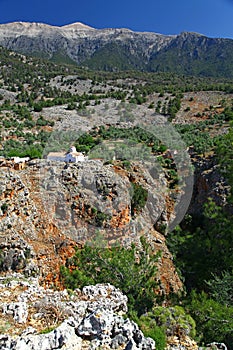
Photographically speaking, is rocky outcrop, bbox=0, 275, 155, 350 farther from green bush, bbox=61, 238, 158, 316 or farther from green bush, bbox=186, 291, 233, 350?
green bush, bbox=186, 291, 233, 350

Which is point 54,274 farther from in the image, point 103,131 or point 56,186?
point 103,131

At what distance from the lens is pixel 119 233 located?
12016 mm

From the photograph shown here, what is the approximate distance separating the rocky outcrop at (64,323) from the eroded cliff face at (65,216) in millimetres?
4224

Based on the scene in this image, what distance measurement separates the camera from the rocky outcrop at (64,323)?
3.38m

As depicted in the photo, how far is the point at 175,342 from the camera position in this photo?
15.1 ft

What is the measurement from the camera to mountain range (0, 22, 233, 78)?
112 m

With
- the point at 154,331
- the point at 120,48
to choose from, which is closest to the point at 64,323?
the point at 154,331

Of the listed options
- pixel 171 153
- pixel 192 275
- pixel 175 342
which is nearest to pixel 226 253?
pixel 192 275

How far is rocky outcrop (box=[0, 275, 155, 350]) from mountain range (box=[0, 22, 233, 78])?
10550 centimetres

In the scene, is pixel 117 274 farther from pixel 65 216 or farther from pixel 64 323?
pixel 64 323

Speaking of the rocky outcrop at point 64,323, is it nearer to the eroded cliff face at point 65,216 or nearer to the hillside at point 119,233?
the hillside at point 119,233

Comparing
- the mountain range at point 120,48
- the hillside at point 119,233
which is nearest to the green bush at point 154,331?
the hillside at point 119,233

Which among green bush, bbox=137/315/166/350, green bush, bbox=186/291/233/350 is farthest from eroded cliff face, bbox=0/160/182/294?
green bush, bbox=137/315/166/350

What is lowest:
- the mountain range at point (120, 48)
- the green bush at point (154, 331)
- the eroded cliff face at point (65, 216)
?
the eroded cliff face at point (65, 216)
